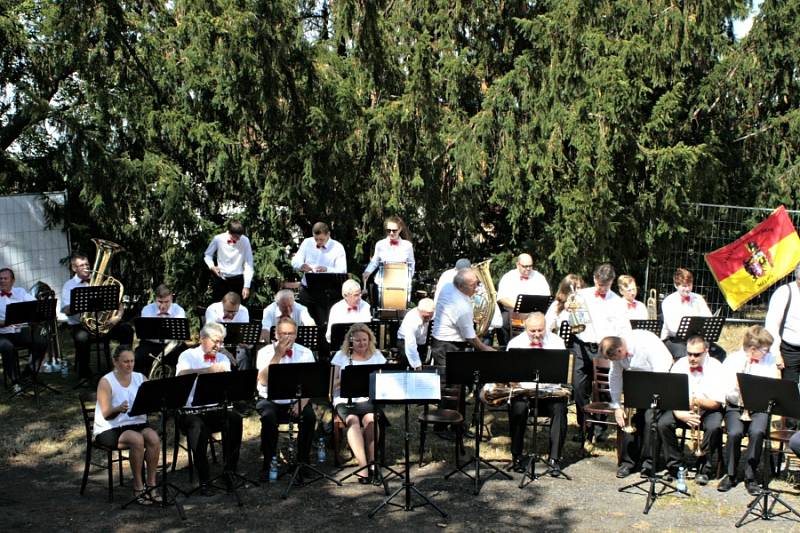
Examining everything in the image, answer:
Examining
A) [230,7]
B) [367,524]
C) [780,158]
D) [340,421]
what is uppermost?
[230,7]

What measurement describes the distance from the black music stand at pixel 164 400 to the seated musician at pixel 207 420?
0.40 m

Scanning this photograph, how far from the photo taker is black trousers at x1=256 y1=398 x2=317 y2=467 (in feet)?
30.0

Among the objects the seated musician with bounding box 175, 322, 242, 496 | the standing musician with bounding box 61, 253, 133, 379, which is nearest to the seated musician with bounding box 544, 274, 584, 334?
the seated musician with bounding box 175, 322, 242, 496

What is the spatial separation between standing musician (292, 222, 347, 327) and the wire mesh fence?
5972 mm

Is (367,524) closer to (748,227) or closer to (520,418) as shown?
(520,418)

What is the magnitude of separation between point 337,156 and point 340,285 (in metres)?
2.55

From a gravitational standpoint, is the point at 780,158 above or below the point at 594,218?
above

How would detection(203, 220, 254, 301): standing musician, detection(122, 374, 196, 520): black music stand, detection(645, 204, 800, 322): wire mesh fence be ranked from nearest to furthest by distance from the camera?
detection(122, 374, 196, 520): black music stand
detection(203, 220, 254, 301): standing musician
detection(645, 204, 800, 322): wire mesh fence

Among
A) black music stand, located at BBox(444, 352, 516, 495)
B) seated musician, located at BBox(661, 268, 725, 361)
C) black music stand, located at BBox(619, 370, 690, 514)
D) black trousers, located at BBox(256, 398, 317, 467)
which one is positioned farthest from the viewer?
seated musician, located at BBox(661, 268, 725, 361)

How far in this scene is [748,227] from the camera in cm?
1741

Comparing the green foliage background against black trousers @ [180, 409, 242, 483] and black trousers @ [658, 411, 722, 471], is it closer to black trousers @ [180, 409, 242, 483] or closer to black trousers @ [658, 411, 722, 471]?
black trousers @ [180, 409, 242, 483]

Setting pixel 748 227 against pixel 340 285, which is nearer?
pixel 340 285

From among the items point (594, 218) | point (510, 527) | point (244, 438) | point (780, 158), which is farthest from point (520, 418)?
point (780, 158)

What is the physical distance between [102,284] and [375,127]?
4.77m
